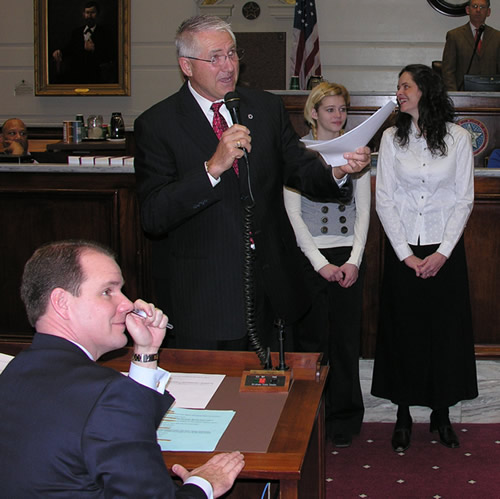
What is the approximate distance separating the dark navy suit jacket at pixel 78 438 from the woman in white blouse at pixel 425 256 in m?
2.35

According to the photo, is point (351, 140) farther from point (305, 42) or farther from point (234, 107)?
point (305, 42)

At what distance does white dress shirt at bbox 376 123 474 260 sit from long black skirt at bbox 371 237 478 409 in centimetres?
8

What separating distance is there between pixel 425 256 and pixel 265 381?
5.57 feet

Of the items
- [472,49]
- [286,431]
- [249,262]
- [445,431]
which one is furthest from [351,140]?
[472,49]

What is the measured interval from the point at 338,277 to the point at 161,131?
129cm

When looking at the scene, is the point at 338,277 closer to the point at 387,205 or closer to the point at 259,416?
the point at 387,205

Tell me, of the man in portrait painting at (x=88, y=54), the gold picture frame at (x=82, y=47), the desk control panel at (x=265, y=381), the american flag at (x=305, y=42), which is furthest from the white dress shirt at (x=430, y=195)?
the man in portrait painting at (x=88, y=54)

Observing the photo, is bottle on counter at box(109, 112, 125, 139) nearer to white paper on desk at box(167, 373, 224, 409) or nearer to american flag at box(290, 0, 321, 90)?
american flag at box(290, 0, 321, 90)

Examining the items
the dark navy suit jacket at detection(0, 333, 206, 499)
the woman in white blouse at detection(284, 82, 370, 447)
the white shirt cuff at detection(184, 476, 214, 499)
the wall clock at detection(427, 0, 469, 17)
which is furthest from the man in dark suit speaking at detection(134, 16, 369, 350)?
the wall clock at detection(427, 0, 469, 17)

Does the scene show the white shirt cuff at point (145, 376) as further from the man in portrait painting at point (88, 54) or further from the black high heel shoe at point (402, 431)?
the man in portrait painting at point (88, 54)

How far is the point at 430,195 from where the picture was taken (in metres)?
3.48

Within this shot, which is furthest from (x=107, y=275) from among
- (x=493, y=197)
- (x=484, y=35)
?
(x=484, y=35)

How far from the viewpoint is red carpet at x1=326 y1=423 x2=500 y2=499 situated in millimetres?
Result: 3125

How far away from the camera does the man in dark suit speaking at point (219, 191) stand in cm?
251
